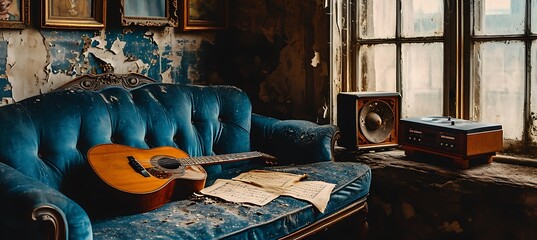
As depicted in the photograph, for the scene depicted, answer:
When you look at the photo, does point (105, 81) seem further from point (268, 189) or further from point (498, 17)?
point (498, 17)

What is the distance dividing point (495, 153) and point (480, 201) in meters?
0.32

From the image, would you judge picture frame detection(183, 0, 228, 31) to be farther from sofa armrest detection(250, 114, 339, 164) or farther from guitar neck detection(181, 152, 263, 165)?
guitar neck detection(181, 152, 263, 165)

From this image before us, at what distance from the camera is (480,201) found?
8.64 ft

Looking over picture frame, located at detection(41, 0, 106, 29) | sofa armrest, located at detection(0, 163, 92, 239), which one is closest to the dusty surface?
picture frame, located at detection(41, 0, 106, 29)

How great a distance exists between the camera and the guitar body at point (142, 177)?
204 cm

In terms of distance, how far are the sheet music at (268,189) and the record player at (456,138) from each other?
0.71 meters

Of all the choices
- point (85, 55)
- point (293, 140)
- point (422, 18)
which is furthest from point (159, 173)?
point (422, 18)

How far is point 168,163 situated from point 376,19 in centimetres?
169

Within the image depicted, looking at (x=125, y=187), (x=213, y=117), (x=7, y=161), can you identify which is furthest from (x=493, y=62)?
(x=7, y=161)

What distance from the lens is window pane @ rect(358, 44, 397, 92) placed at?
3.37 m

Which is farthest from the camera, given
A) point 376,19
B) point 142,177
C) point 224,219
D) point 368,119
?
point 376,19

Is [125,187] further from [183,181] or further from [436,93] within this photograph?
[436,93]

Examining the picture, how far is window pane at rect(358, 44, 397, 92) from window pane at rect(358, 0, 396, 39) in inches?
2.9

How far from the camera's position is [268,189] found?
93.5 inches
